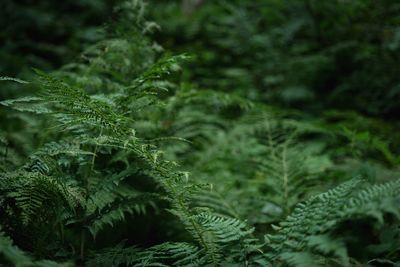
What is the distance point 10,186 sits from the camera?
1329mm

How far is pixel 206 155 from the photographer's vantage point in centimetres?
258

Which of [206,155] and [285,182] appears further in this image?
[206,155]

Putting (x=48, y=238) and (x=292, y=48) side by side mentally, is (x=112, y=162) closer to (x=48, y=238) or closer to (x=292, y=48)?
(x=48, y=238)

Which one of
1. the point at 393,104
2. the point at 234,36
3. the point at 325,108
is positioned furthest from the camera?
the point at 234,36

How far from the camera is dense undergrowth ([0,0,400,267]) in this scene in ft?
4.29

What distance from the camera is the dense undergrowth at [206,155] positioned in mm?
1307

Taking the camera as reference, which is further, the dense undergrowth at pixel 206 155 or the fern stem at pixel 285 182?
the fern stem at pixel 285 182

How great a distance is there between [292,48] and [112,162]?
2.99m

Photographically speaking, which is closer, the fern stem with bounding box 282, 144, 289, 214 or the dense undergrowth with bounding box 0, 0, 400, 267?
the dense undergrowth with bounding box 0, 0, 400, 267

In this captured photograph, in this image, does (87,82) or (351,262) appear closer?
(351,262)

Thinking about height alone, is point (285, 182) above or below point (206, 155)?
below

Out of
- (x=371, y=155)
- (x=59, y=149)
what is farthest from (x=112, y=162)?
(x=371, y=155)

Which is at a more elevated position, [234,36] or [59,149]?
[234,36]

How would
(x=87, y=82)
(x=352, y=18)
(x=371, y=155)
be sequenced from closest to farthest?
(x=87, y=82) < (x=371, y=155) < (x=352, y=18)
